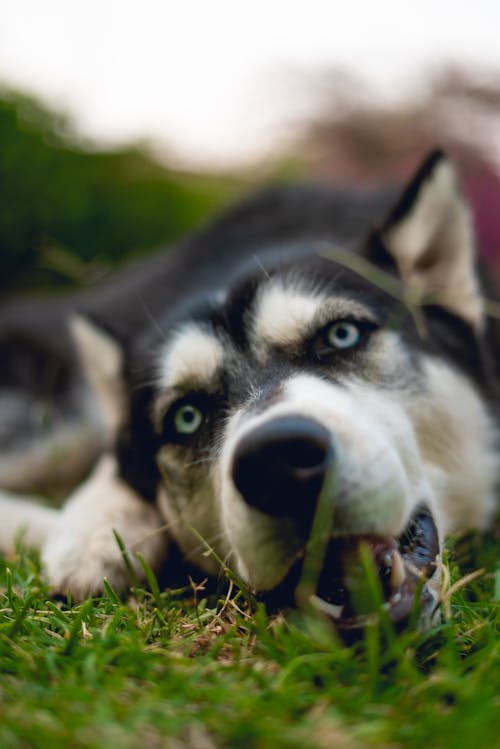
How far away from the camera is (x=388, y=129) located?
959 centimetres

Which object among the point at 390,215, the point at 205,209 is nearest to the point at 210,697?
the point at 390,215

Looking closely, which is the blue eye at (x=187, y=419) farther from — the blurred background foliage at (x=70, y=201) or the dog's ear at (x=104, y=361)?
the blurred background foliage at (x=70, y=201)

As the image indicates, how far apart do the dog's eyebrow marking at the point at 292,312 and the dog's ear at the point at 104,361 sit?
822 mm

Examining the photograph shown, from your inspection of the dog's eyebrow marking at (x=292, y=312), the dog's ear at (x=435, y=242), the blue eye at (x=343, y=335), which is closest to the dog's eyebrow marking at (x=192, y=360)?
the dog's eyebrow marking at (x=292, y=312)

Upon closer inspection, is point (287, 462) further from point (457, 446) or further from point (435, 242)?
point (435, 242)

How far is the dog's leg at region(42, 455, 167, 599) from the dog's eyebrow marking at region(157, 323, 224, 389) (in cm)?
48

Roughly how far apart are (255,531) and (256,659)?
0.27m

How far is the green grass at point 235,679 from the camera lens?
1137 millimetres

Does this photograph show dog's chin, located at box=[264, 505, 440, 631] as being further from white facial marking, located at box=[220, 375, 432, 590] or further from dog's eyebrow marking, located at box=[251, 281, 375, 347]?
dog's eyebrow marking, located at box=[251, 281, 375, 347]

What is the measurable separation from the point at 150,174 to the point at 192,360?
5000mm

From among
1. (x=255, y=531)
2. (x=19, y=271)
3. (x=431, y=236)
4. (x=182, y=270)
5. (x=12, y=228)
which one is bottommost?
(x=19, y=271)

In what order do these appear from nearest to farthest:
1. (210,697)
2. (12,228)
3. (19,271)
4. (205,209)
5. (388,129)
Answer: (210,697)
(12,228)
(19,271)
(205,209)
(388,129)

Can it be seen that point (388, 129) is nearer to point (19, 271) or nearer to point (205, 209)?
point (205, 209)

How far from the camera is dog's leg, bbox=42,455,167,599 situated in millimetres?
2193
